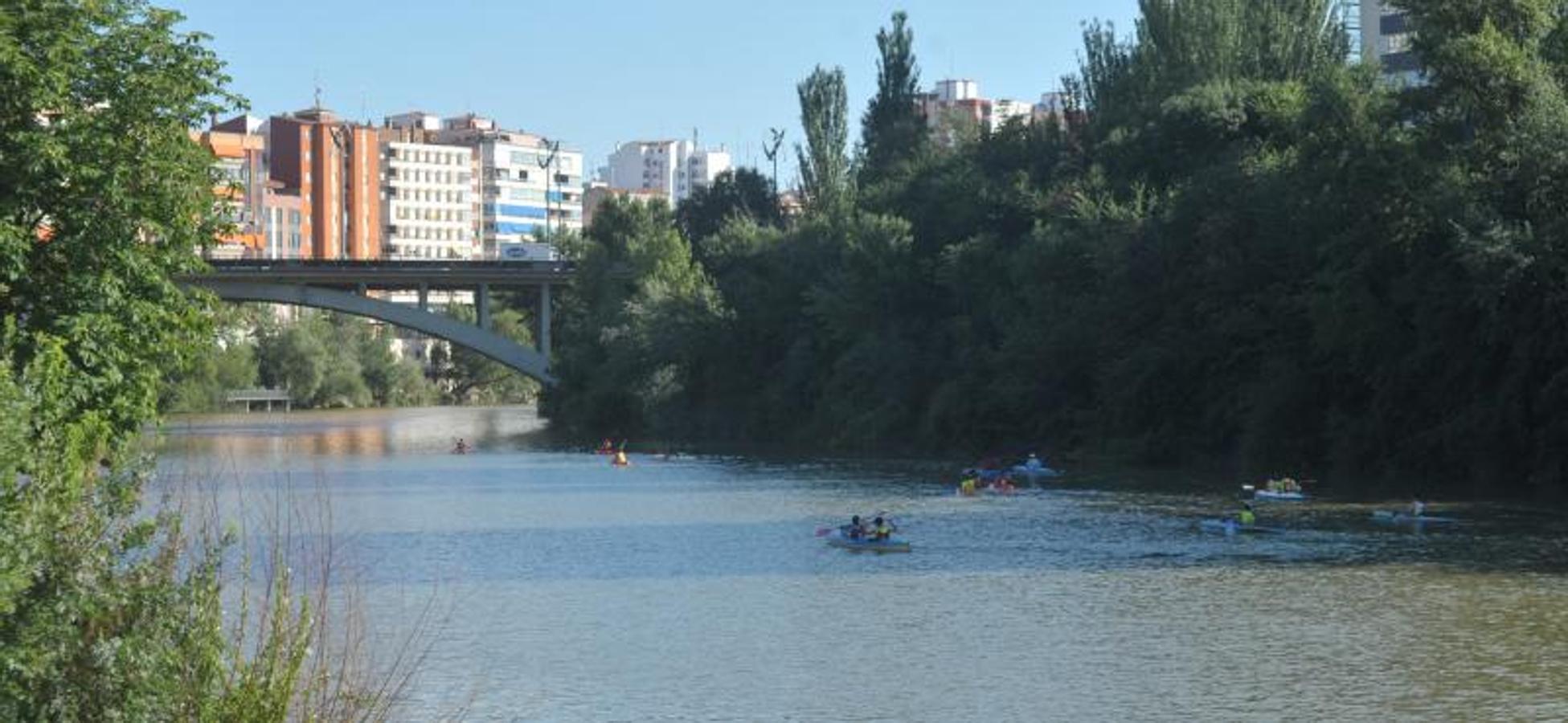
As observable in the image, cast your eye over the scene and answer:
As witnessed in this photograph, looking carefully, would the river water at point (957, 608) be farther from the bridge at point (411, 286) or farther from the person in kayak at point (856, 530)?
the bridge at point (411, 286)

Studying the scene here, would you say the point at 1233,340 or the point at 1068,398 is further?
the point at 1068,398

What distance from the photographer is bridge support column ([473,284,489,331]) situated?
3590 inches

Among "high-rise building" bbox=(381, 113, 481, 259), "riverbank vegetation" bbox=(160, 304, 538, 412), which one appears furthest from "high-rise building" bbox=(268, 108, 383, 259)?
"riverbank vegetation" bbox=(160, 304, 538, 412)

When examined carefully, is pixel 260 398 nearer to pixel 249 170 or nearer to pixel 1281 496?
pixel 249 170

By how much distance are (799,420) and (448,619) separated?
160ft

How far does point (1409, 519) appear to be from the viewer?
39688 mm

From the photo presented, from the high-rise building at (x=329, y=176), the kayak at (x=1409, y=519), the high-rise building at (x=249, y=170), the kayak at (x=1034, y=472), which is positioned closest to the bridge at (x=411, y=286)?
the kayak at (x=1034, y=472)

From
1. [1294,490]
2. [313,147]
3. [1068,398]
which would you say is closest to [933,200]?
[1068,398]

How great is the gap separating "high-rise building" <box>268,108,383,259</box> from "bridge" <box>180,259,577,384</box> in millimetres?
70660

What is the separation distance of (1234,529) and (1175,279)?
19091 millimetres

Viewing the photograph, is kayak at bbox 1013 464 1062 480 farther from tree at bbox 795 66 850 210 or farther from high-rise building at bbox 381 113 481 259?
high-rise building at bbox 381 113 481 259

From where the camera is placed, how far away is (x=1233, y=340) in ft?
179

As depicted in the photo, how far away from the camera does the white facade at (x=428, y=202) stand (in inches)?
7215

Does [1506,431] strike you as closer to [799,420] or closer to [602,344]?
[799,420]
